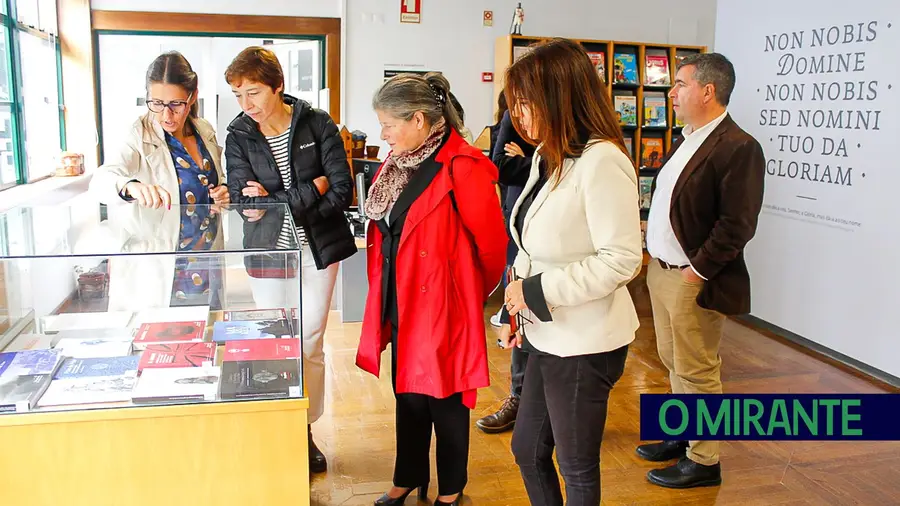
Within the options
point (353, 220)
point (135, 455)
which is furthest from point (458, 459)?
point (353, 220)

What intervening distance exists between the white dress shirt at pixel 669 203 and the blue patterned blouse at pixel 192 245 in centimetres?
172

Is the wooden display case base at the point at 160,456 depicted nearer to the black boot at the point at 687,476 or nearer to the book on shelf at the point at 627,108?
the black boot at the point at 687,476

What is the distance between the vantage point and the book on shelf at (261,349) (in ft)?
6.66

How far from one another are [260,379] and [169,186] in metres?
1.10

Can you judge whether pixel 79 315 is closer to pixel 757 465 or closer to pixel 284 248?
pixel 284 248

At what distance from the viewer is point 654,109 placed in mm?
7652

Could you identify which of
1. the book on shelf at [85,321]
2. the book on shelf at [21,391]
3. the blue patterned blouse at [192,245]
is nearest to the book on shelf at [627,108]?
the blue patterned blouse at [192,245]

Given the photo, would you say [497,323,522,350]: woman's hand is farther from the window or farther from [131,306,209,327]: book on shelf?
the window

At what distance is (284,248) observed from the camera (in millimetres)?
1957

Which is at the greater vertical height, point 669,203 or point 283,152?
point 283,152

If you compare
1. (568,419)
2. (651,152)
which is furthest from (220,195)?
(651,152)

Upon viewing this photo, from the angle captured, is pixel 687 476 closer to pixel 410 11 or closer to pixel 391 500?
pixel 391 500

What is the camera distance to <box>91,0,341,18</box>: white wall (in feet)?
21.6

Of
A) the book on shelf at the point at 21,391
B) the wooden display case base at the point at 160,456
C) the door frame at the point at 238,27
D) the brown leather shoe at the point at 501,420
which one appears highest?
the door frame at the point at 238,27
